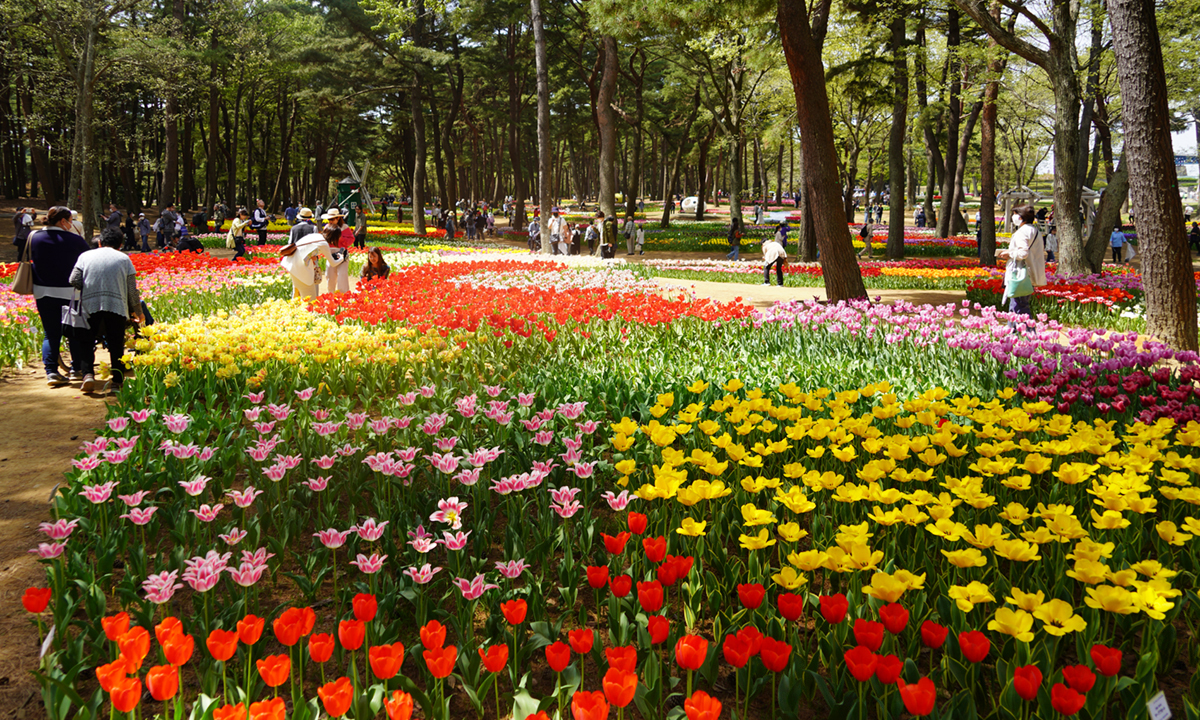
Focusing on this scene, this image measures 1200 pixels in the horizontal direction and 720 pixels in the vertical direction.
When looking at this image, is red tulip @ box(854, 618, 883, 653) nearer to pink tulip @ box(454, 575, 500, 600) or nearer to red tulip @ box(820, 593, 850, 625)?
red tulip @ box(820, 593, 850, 625)

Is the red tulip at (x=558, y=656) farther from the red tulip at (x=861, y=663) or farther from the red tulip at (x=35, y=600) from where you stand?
the red tulip at (x=35, y=600)

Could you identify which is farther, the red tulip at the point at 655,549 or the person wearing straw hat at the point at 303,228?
the person wearing straw hat at the point at 303,228

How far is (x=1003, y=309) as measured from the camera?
992 centimetres

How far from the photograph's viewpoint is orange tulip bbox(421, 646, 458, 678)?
5.87ft

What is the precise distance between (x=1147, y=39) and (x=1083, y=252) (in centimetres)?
802

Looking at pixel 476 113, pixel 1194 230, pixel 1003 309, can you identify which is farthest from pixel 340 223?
pixel 476 113

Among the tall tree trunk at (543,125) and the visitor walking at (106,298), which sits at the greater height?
the tall tree trunk at (543,125)

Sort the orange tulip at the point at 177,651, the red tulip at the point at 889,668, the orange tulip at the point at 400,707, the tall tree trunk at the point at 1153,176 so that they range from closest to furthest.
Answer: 1. the orange tulip at the point at 400,707
2. the red tulip at the point at 889,668
3. the orange tulip at the point at 177,651
4. the tall tree trunk at the point at 1153,176

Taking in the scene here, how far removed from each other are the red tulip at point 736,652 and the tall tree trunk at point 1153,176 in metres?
7.18

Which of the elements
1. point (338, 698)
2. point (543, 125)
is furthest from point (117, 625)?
point (543, 125)

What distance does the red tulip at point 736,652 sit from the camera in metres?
1.83

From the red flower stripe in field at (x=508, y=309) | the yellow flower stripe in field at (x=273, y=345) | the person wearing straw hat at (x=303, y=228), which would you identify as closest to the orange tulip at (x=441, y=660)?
the yellow flower stripe in field at (x=273, y=345)

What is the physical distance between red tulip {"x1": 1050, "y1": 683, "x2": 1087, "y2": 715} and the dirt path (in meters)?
2.94

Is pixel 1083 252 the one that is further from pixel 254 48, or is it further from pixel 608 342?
pixel 254 48
